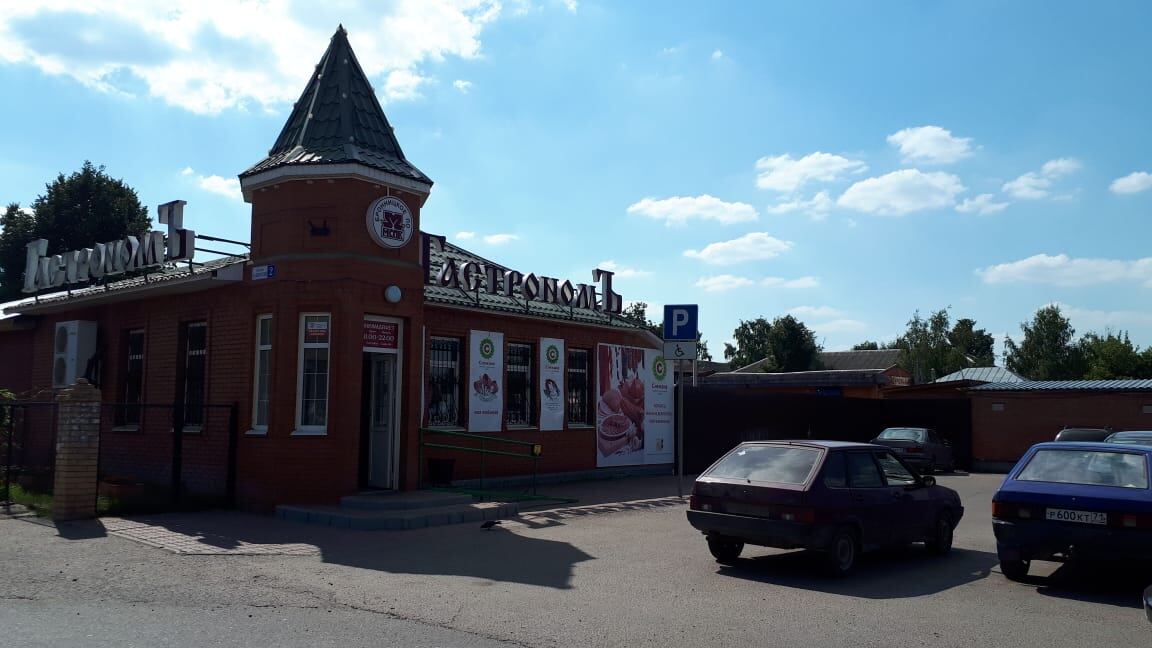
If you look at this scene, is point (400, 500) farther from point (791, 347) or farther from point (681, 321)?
point (791, 347)

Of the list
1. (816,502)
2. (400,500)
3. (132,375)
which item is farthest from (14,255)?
(816,502)

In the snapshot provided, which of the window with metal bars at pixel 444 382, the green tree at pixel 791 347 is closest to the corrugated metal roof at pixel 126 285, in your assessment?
the window with metal bars at pixel 444 382

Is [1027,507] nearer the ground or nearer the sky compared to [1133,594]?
nearer the sky

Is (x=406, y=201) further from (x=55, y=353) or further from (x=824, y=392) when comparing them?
(x=824, y=392)

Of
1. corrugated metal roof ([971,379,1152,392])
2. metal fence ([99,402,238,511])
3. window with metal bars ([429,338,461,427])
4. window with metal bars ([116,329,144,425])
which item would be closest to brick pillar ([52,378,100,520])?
metal fence ([99,402,238,511])

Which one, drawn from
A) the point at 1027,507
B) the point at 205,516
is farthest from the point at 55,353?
the point at 1027,507

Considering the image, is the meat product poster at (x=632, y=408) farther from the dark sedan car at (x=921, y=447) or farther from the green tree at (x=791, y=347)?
the green tree at (x=791, y=347)

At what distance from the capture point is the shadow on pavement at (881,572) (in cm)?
888

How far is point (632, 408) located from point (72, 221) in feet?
94.8

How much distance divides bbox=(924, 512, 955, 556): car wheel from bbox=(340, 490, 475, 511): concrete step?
6.91 m

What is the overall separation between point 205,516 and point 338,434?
7.46ft

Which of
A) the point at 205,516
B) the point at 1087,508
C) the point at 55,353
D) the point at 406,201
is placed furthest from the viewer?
the point at 55,353

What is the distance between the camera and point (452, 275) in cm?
1702

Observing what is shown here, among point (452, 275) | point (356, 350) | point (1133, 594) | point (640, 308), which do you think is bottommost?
point (1133, 594)
